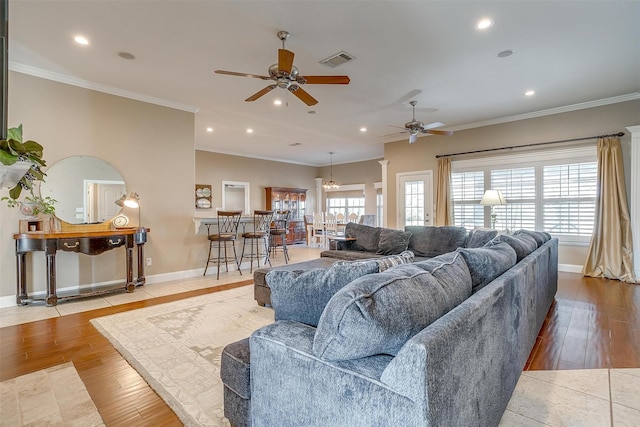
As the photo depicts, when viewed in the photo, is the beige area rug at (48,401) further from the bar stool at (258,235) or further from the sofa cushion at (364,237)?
the sofa cushion at (364,237)

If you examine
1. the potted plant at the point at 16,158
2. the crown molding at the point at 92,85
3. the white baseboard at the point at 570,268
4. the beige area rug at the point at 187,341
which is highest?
the crown molding at the point at 92,85

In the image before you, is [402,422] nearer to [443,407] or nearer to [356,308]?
[443,407]

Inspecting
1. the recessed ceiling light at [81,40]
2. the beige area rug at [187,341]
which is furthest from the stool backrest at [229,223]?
the recessed ceiling light at [81,40]

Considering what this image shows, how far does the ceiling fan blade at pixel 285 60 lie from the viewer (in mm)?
2730

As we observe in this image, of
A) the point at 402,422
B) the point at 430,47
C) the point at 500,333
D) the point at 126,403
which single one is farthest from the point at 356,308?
the point at 430,47

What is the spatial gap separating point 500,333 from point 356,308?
2.92 ft

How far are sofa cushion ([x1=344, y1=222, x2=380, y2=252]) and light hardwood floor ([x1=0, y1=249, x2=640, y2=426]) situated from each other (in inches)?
89.7

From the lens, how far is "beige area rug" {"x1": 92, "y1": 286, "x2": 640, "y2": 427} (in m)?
1.72

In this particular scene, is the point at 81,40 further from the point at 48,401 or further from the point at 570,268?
the point at 570,268

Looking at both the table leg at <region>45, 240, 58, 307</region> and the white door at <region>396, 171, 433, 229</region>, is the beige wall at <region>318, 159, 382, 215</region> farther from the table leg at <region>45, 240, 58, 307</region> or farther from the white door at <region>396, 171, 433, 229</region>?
the table leg at <region>45, 240, 58, 307</region>

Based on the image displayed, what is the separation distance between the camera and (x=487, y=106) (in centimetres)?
521

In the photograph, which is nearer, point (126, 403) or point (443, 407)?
point (443, 407)

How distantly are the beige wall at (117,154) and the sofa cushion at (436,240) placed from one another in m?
3.68

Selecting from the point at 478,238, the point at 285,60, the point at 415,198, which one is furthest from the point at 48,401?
the point at 415,198
